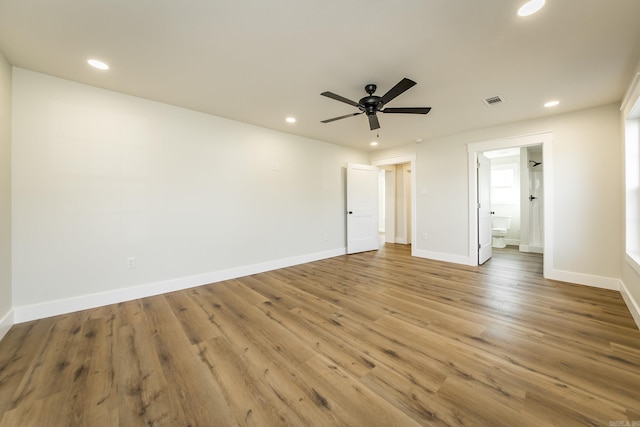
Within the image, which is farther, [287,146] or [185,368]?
[287,146]

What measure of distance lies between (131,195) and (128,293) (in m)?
1.17

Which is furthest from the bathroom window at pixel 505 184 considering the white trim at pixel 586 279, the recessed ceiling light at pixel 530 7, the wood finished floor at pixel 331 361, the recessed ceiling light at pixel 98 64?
the recessed ceiling light at pixel 98 64

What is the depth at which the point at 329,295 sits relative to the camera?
2.98m

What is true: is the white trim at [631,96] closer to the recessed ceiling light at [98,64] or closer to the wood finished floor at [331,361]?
the wood finished floor at [331,361]

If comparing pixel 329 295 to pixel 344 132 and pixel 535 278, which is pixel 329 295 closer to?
pixel 344 132

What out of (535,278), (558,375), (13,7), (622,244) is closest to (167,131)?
(13,7)

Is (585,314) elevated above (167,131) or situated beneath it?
situated beneath

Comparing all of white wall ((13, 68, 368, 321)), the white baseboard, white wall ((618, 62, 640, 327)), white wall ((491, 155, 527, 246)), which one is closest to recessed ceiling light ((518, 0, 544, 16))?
white wall ((618, 62, 640, 327))

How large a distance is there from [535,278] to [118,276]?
5640 millimetres

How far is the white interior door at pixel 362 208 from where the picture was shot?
5.36 meters

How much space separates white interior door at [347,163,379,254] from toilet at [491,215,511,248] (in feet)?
10.2

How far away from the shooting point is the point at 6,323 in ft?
7.02

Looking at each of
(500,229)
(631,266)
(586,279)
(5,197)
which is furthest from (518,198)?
(5,197)

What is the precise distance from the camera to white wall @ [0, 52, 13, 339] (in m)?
2.12
